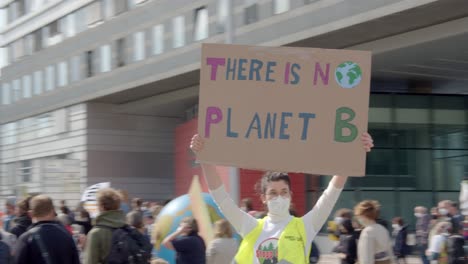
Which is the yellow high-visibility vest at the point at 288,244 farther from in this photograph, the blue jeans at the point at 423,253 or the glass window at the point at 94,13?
the glass window at the point at 94,13

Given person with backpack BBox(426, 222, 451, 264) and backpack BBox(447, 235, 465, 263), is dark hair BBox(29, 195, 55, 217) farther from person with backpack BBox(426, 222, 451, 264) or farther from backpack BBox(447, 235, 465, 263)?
person with backpack BBox(426, 222, 451, 264)

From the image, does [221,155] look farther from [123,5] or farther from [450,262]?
[123,5]

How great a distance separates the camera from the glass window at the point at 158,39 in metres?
33.6

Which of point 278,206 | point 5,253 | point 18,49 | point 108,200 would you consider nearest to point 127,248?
point 108,200

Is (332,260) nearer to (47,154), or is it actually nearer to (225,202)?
(225,202)

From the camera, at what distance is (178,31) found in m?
32.7

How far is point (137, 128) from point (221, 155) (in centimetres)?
Answer: 3614

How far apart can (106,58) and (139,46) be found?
2843 mm

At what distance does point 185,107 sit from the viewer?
39.2m

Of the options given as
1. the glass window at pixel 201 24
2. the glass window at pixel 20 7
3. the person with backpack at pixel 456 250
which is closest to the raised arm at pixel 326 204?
the person with backpack at pixel 456 250

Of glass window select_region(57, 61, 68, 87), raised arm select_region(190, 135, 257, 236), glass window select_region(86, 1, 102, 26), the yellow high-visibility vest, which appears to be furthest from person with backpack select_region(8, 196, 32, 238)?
glass window select_region(57, 61, 68, 87)

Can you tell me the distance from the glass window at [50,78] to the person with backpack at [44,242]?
36.6 m

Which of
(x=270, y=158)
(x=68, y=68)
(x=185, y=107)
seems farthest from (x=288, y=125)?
(x=68, y=68)

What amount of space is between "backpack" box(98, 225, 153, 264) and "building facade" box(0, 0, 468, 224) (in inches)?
447
